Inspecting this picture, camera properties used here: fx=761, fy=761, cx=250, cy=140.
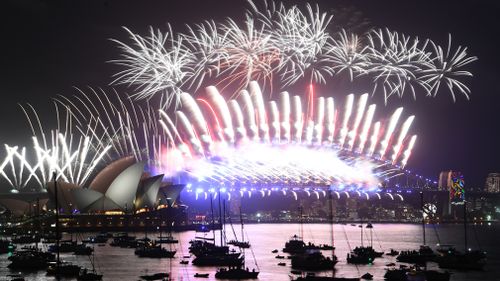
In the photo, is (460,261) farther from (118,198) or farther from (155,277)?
(118,198)

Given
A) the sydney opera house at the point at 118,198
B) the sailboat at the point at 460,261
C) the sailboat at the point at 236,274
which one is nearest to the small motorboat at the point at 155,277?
the sailboat at the point at 236,274

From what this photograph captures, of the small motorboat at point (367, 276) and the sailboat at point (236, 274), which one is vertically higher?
the sailboat at point (236, 274)

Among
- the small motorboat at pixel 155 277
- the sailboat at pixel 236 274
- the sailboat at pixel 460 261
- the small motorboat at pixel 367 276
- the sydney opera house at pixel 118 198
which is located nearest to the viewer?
the small motorboat at pixel 155 277

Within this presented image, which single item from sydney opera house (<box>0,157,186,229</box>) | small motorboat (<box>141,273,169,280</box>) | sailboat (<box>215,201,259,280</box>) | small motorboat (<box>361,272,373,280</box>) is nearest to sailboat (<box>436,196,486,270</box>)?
small motorboat (<box>361,272,373,280</box>)

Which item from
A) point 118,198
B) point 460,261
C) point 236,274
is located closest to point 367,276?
point 236,274

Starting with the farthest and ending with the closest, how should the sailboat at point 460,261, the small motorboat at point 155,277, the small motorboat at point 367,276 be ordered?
the sailboat at point 460,261
the small motorboat at point 367,276
the small motorboat at point 155,277

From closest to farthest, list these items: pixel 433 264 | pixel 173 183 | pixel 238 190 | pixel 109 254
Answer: pixel 433 264 < pixel 109 254 < pixel 173 183 < pixel 238 190

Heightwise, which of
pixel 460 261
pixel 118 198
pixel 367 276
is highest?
pixel 118 198

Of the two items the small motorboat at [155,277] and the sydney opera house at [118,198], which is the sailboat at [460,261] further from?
the sydney opera house at [118,198]

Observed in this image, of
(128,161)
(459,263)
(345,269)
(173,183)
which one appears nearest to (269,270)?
(345,269)

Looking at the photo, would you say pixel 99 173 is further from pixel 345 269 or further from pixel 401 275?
pixel 401 275

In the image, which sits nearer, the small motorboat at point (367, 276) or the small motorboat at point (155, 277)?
the small motorboat at point (155, 277)
